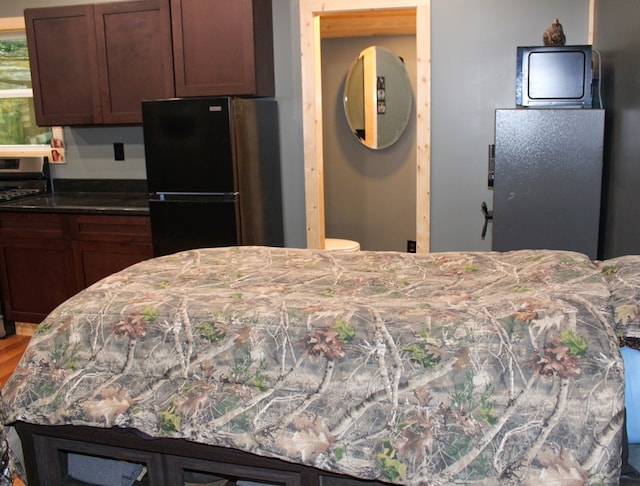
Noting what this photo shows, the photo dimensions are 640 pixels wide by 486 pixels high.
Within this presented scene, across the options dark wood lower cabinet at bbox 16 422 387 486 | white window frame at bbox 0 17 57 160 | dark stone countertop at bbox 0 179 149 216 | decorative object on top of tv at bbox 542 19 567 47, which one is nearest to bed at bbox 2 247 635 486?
dark wood lower cabinet at bbox 16 422 387 486

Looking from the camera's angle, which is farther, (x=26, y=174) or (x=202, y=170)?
(x=26, y=174)

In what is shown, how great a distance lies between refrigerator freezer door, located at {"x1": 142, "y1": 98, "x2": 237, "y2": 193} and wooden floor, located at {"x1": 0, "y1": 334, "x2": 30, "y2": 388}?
51.6 inches

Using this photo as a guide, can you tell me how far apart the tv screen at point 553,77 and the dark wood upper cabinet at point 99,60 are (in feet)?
6.79

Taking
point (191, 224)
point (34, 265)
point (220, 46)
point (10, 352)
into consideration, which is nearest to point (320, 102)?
point (220, 46)

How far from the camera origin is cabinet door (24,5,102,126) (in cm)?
410

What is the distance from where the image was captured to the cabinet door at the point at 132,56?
12.9 feet

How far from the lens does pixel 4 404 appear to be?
1876 mm

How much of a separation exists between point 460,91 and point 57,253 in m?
2.68

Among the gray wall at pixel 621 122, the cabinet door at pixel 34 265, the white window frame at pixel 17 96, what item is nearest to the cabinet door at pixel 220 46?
the cabinet door at pixel 34 265

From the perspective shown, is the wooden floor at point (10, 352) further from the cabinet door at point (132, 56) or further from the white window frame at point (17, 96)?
the cabinet door at point (132, 56)

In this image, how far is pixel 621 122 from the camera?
2939 millimetres

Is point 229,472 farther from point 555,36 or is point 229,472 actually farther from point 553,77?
Result: point 555,36

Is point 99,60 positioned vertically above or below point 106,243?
above

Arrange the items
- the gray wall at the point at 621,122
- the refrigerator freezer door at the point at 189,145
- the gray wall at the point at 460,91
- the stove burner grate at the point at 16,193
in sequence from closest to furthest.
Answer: the gray wall at the point at 621,122 < the refrigerator freezer door at the point at 189,145 < the gray wall at the point at 460,91 < the stove burner grate at the point at 16,193
